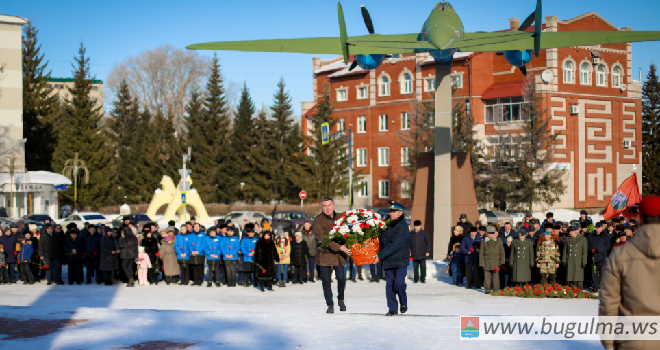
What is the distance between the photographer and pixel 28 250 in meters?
17.8

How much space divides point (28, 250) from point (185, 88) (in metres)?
55.4

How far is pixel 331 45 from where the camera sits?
672 inches

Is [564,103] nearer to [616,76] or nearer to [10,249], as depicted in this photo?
[616,76]

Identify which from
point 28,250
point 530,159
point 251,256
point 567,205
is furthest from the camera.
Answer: point 567,205

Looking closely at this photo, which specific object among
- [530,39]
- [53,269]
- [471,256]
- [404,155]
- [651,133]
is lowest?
[53,269]

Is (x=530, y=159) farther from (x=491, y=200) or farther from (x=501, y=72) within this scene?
(x=501, y=72)

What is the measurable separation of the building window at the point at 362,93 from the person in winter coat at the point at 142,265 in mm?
44688

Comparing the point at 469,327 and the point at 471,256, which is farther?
the point at 471,256

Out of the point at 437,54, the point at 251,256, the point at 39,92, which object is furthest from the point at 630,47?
the point at 39,92

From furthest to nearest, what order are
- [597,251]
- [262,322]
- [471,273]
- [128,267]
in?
[128,267], [471,273], [597,251], [262,322]

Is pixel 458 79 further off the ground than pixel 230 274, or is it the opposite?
pixel 458 79

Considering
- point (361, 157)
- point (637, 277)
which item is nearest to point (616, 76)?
point (361, 157)

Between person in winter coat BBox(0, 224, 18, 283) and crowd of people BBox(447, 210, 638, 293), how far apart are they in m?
12.9

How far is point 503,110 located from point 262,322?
45002 millimetres
